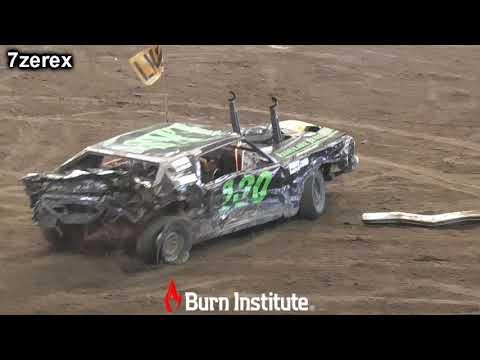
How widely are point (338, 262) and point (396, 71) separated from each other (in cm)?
1069

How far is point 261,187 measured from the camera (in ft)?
53.1

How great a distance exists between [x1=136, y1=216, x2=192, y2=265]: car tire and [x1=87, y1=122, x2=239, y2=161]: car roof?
92cm

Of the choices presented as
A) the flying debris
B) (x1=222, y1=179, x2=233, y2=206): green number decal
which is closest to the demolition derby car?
(x1=222, y1=179, x2=233, y2=206): green number decal

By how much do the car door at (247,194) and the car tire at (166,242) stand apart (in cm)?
58

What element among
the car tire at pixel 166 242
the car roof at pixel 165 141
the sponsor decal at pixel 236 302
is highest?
the car roof at pixel 165 141

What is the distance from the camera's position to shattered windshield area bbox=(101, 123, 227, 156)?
1559cm

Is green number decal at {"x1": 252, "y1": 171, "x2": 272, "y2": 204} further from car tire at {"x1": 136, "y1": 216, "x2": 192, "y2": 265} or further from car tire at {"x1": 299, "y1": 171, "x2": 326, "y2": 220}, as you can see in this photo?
car tire at {"x1": 136, "y1": 216, "x2": 192, "y2": 265}

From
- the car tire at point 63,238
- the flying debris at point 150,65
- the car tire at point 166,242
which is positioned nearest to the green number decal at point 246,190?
the car tire at point 166,242

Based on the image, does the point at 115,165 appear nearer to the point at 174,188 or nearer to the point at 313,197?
the point at 174,188

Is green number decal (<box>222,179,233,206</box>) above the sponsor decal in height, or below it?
above

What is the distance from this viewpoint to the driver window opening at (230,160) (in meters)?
15.7

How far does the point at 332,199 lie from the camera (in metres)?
18.1

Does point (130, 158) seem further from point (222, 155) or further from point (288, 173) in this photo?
point (288, 173)

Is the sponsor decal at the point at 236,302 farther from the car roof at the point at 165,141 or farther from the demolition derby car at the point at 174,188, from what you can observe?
the car roof at the point at 165,141
